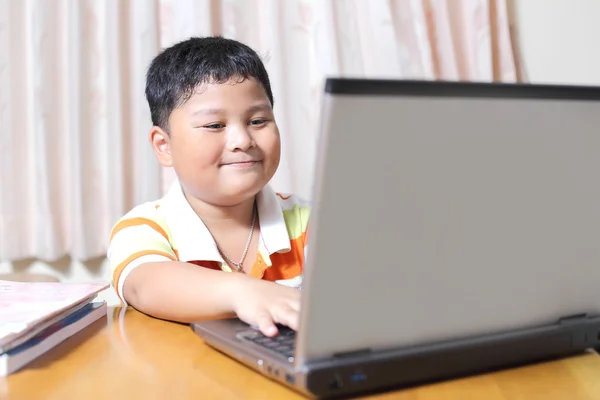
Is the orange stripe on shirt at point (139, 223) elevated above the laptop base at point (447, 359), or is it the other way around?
the orange stripe on shirt at point (139, 223)

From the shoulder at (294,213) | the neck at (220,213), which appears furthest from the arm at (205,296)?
the shoulder at (294,213)

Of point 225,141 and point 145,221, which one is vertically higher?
point 225,141

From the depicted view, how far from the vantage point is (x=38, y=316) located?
31.0 inches

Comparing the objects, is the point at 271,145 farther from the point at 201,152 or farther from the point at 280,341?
the point at 280,341

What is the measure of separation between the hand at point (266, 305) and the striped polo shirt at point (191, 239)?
0.73ft

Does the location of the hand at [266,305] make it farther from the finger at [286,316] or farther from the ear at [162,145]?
the ear at [162,145]

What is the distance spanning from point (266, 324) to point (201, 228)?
0.44 metres

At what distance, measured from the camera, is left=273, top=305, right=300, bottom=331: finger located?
0.74m

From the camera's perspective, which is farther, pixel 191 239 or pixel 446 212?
pixel 191 239

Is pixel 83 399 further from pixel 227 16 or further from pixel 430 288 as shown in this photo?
pixel 227 16

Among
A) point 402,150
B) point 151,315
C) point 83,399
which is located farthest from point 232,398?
point 151,315

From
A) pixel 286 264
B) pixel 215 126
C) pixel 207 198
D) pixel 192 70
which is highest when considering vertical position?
pixel 192 70

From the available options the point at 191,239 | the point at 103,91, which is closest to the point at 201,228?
the point at 191,239

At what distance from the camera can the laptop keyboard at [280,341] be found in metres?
0.64
